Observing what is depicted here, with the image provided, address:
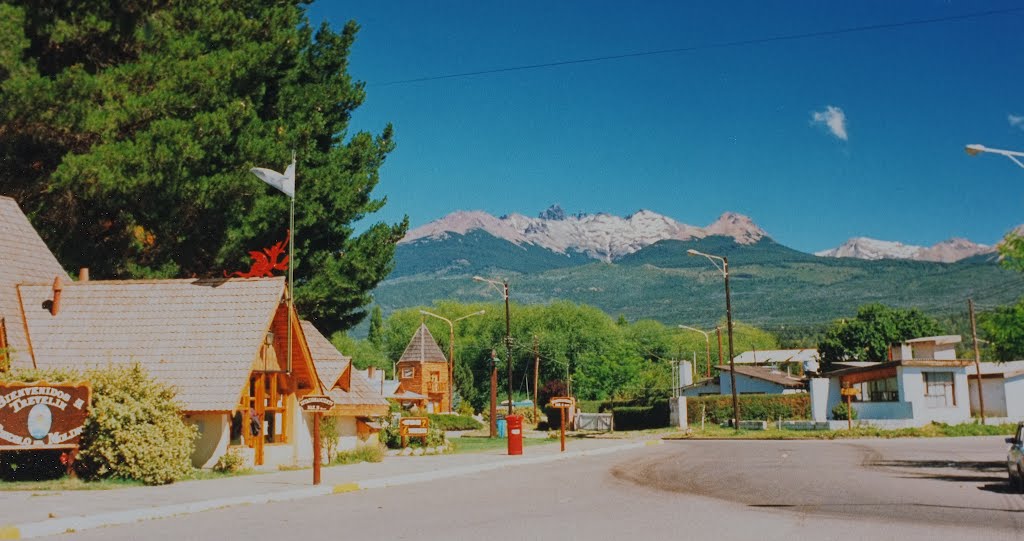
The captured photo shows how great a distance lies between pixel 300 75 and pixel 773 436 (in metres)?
29.0

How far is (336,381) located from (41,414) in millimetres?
11028

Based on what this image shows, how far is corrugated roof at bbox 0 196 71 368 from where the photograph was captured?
78.5ft

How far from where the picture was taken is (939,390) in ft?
199

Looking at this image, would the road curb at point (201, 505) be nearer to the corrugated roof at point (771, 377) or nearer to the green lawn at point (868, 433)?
the green lawn at point (868, 433)

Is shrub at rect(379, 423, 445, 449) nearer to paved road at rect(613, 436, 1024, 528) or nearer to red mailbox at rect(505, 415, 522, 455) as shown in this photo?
red mailbox at rect(505, 415, 522, 455)

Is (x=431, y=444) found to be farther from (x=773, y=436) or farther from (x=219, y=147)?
(x=773, y=436)

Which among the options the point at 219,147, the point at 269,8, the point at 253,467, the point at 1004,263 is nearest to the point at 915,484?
the point at 1004,263

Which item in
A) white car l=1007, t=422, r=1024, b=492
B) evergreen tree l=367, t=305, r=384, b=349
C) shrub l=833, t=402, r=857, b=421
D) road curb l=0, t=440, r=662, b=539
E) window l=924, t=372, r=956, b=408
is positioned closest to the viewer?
road curb l=0, t=440, r=662, b=539

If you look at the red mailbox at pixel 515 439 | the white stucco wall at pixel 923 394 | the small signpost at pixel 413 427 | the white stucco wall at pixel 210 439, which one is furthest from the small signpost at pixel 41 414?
A: the white stucco wall at pixel 923 394

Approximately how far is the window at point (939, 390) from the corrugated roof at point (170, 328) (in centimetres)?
4802

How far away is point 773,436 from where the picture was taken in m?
48.8

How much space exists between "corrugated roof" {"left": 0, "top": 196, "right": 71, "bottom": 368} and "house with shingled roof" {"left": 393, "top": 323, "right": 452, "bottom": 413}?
210 ft

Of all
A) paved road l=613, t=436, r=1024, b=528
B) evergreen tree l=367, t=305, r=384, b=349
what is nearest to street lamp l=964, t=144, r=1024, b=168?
paved road l=613, t=436, r=1024, b=528

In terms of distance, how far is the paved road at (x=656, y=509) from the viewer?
39.8 feet
